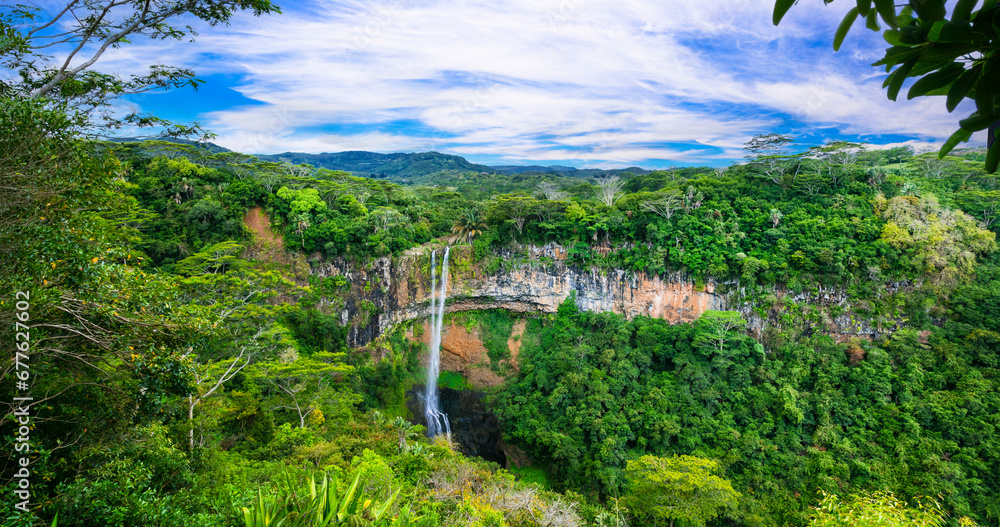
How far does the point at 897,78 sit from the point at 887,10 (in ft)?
0.64

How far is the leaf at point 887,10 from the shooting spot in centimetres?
112

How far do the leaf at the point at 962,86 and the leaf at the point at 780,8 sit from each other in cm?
47

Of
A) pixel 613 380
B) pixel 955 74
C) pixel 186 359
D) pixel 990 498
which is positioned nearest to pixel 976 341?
pixel 990 498

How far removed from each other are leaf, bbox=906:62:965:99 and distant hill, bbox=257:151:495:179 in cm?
6683

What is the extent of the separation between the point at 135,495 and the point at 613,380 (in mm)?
18271

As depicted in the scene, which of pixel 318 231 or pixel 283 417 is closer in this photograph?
pixel 283 417

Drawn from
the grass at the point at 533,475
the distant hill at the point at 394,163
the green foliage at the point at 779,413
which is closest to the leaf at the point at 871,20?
the green foliage at the point at 779,413

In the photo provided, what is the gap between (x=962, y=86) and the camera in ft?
3.63

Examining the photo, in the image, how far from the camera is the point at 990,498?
520 inches

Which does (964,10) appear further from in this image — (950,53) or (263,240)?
(263,240)

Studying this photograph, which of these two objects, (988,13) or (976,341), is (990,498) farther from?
(988,13)

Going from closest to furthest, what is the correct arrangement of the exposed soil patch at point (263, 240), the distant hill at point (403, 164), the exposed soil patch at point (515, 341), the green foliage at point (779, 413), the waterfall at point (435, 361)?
the green foliage at point (779, 413) < the exposed soil patch at point (263, 240) < the waterfall at point (435, 361) < the exposed soil patch at point (515, 341) < the distant hill at point (403, 164)

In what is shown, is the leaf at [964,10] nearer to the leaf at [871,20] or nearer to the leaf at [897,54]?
the leaf at [897,54]

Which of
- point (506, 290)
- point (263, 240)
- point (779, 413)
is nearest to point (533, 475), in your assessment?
point (779, 413)
